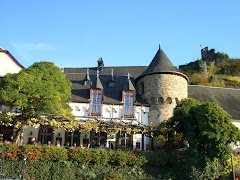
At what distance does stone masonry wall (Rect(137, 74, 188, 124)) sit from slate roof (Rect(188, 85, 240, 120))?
4.28 m

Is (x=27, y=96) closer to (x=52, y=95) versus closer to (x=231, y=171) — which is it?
(x=52, y=95)

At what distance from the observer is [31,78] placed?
17562 millimetres

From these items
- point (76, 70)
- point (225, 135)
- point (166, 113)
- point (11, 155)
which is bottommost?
point (11, 155)

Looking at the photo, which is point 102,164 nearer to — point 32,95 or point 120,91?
point 32,95

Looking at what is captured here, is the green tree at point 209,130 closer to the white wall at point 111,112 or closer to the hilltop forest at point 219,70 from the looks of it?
the white wall at point 111,112

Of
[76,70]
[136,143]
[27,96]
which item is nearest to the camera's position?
[27,96]

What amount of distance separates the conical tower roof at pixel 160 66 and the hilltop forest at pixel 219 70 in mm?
24938

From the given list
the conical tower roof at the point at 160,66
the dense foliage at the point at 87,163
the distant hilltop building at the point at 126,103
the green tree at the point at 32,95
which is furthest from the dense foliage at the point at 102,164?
the conical tower roof at the point at 160,66

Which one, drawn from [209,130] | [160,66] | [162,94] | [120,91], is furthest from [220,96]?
[209,130]

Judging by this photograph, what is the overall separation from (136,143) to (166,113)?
150 inches

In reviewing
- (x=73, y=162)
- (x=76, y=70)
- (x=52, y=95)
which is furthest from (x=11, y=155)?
(x=76, y=70)

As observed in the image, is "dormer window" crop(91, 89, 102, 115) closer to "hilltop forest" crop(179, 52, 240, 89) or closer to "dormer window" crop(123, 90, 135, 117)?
"dormer window" crop(123, 90, 135, 117)

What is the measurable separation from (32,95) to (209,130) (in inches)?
455

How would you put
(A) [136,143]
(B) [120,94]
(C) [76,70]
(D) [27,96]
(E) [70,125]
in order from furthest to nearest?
(C) [76,70]
(B) [120,94]
(A) [136,143]
(E) [70,125]
(D) [27,96]
